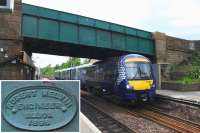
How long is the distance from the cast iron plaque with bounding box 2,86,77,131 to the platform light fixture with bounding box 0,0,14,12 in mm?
1261

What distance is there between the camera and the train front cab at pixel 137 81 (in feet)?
74.0

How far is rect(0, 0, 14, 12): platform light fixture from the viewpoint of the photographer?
554 cm

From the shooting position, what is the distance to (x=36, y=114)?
19.7ft

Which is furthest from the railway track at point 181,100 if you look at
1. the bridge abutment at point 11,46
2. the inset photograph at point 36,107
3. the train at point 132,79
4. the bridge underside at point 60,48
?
the inset photograph at point 36,107

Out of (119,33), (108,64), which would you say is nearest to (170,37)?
(119,33)

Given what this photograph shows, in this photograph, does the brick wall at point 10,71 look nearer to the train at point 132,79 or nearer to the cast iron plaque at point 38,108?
the train at point 132,79

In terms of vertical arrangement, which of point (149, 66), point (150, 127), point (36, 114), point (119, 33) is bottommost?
point (150, 127)

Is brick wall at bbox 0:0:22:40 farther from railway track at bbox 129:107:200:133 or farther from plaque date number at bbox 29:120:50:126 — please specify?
plaque date number at bbox 29:120:50:126

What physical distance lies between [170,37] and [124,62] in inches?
775

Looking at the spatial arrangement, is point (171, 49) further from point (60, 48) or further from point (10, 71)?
point (10, 71)

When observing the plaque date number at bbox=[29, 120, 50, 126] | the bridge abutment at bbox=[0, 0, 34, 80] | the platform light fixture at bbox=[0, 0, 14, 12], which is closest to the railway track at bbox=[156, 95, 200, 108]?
the bridge abutment at bbox=[0, 0, 34, 80]

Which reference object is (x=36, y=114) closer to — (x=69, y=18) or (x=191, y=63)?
(x=69, y=18)

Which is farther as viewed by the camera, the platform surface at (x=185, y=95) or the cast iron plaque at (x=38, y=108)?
the platform surface at (x=185, y=95)

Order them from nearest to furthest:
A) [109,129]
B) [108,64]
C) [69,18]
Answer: [109,129]
[108,64]
[69,18]
